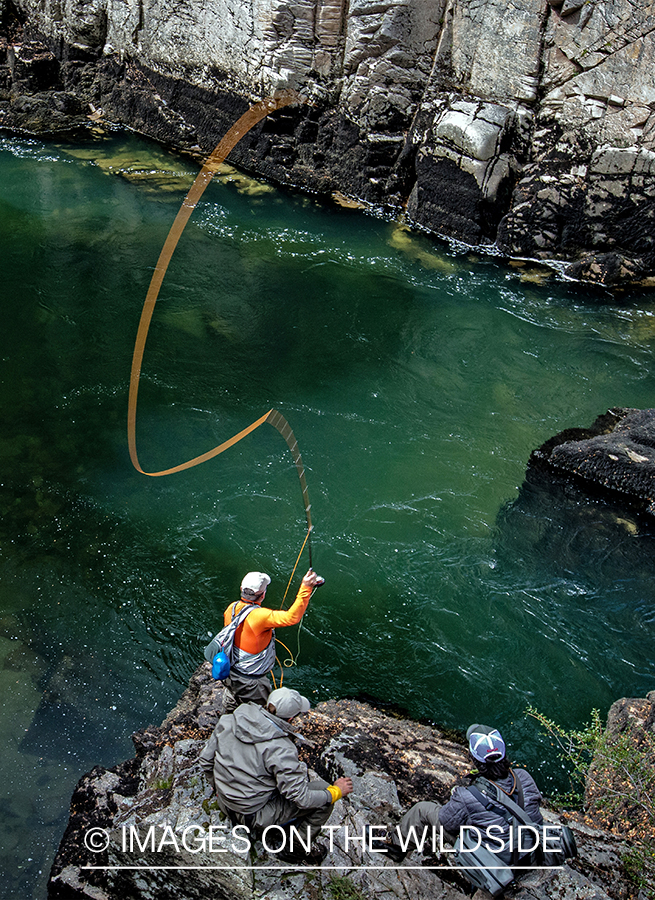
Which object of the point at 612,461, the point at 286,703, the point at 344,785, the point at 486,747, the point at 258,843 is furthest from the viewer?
the point at 612,461

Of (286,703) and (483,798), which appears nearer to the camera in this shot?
(483,798)

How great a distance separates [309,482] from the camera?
26.6ft

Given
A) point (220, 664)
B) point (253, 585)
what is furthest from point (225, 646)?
point (253, 585)

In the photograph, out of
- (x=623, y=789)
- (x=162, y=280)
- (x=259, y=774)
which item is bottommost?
(x=623, y=789)

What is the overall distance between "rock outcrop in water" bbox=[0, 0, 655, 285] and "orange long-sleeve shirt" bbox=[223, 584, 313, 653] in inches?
380

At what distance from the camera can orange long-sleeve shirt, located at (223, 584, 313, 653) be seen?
432cm

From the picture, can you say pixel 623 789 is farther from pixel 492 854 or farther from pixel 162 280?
pixel 162 280

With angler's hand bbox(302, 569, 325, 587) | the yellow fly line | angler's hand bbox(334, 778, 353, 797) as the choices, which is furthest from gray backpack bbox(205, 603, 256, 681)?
the yellow fly line

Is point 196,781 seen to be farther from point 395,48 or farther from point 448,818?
point 395,48

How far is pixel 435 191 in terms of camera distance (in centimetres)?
1302

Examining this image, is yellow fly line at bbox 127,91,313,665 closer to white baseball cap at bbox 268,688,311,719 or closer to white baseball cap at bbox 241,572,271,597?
white baseball cap at bbox 241,572,271,597

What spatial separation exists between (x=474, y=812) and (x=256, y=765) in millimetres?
1128

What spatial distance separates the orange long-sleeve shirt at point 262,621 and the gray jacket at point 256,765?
0.62m

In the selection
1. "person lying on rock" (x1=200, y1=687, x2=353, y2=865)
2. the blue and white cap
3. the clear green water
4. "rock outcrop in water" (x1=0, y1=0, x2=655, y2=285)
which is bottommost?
the clear green water
